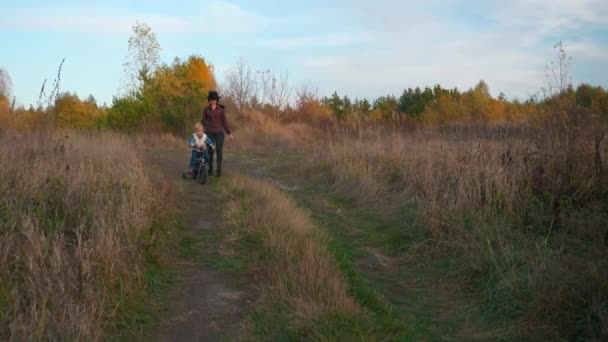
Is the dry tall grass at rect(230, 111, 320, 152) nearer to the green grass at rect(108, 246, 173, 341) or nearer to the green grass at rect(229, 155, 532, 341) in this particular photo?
the green grass at rect(229, 155, 532, 341)

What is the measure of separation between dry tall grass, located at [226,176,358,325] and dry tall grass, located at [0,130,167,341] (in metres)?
1.31

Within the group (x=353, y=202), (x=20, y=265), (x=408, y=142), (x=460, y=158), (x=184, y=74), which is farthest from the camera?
(x=184, y=74)

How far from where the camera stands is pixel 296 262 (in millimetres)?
6094

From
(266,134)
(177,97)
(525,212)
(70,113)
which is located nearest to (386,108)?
(266,134)

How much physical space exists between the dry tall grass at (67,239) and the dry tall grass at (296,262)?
1.31 m

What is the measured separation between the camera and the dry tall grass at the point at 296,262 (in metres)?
5.14

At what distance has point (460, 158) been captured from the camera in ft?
31.3

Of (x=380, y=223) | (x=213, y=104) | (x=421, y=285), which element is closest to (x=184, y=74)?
(x=213, y=104)

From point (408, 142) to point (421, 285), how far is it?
6.69 metres

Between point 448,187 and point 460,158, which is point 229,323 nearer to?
point 448,187

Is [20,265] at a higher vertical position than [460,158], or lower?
lower

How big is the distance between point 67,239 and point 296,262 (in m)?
2.36

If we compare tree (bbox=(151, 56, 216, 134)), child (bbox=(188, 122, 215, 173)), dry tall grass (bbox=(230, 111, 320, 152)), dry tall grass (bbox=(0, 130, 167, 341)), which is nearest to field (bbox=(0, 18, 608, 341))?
dry tall grass (bbox=(0, 130, 167, 341))

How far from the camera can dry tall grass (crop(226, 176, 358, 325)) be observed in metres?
5.14
